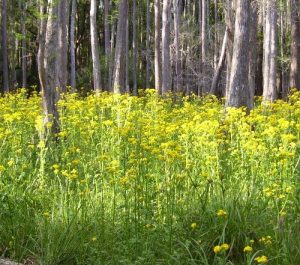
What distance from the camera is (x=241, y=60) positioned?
884 cm

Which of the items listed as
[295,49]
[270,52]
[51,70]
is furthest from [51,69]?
[295,49]

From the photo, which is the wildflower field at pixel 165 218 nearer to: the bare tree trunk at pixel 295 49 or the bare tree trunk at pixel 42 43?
the bare tree trunk at pixel 42 43

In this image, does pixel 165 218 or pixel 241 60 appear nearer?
pixel 165 218

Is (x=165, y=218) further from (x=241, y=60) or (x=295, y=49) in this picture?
(x=295, y=49)

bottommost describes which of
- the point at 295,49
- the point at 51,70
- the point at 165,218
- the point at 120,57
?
the point at 165,218

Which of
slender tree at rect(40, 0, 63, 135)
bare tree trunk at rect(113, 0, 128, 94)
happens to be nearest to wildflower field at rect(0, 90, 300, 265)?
slender tree at rect(40, 0, 63, 135)

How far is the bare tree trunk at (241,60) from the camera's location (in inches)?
345

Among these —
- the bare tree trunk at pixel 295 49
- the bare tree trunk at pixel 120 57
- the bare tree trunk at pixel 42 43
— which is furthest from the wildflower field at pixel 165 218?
the bare tree trunk at pixel 295 49

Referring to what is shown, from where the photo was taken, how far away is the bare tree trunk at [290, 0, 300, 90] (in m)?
18.0

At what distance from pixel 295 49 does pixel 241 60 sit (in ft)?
33.7

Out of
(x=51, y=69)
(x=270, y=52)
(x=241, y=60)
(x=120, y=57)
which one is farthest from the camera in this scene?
(x=270, y=52)

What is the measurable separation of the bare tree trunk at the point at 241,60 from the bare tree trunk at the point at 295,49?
30.7ft

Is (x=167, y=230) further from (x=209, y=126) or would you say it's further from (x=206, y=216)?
(x=209, y=126)

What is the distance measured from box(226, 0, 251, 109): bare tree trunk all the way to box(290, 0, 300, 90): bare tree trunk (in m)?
9.37
